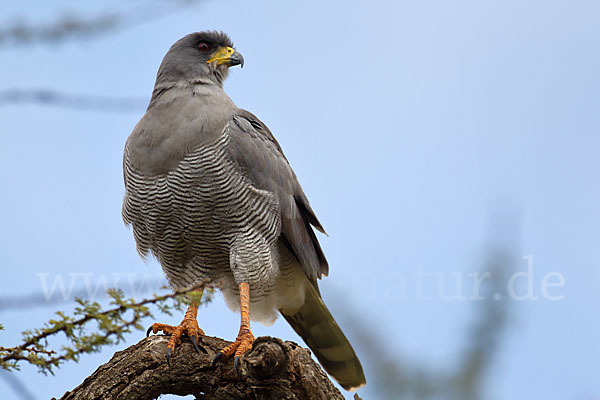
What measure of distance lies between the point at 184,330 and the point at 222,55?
2.34 metres

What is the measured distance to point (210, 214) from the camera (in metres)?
4.76

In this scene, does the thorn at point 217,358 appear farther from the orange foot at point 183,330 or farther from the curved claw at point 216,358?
the orange foot at point 183,330

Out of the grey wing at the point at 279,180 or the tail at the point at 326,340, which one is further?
the tail at the point at 326,340

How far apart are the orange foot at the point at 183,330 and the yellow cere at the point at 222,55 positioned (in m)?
2.10

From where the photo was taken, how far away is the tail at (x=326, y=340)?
211 inches

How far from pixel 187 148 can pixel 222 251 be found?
799mm

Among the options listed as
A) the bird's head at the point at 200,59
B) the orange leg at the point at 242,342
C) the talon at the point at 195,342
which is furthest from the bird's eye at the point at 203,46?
the talon at the point at 195,342

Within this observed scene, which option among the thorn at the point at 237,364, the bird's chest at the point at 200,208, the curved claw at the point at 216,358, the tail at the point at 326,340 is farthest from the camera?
the tail at the point at 326,340

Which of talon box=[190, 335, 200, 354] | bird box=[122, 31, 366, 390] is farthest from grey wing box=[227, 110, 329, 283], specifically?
talon box=[190, 335, 200, 354]

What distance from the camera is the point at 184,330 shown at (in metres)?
4.45

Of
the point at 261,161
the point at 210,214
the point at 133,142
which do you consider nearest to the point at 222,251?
the point at 210,214

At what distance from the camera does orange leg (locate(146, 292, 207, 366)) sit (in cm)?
429

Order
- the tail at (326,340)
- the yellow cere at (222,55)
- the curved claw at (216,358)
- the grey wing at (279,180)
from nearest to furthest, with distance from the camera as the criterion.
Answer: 1. the curved claw at (216,358)
2. the grey wing at (279,180)
3. the tail at (326,340)
4. the yellow cere at (222,55)

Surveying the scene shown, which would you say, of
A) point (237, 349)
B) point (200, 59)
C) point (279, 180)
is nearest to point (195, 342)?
point (237, 349)
